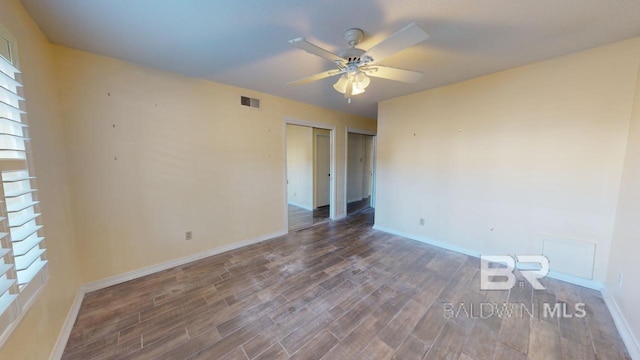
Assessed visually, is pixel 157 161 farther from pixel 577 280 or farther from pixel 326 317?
pixel 577 280

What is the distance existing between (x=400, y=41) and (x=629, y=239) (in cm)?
249

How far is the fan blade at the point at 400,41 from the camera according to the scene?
4.16 ft

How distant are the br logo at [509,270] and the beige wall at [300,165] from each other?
381cm

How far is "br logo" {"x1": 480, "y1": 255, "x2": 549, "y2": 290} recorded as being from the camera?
7.67 feet

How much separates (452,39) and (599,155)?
1.92 meters

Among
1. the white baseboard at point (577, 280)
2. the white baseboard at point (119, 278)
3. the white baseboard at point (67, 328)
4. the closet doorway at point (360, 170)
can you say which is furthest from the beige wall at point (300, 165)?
the white baseboard at point (577, 280)

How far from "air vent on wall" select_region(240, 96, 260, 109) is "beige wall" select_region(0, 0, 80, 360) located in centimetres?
180

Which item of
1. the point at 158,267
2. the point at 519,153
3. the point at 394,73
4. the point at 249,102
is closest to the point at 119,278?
the point at 158,267

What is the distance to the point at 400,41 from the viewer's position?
1.40 m

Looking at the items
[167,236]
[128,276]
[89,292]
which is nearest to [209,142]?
[167,236]

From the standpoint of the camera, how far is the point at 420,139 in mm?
3443

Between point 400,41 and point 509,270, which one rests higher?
point 400,41

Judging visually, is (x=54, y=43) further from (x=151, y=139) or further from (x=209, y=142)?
(x=209, y=142)

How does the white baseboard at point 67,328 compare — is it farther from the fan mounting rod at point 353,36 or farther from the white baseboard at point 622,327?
the white baseboard at point 622,327
